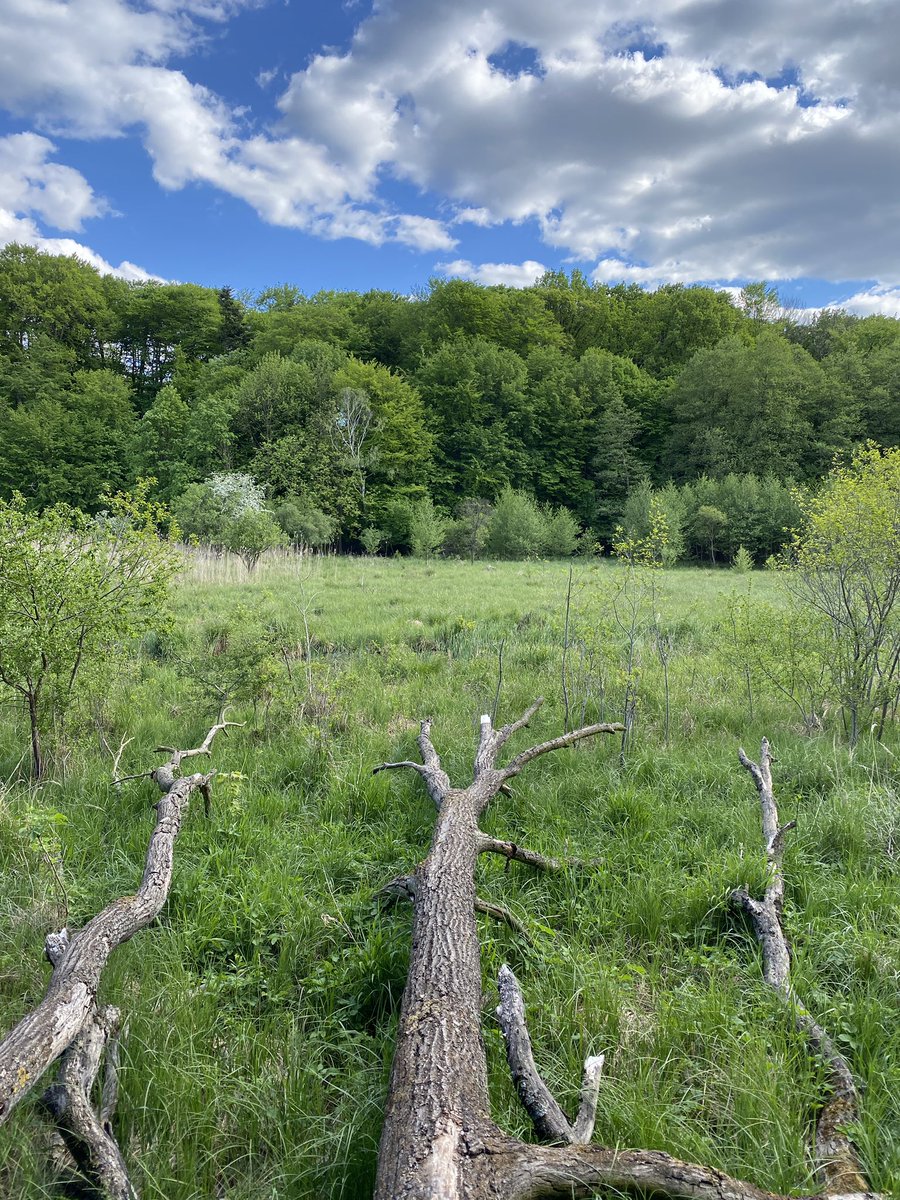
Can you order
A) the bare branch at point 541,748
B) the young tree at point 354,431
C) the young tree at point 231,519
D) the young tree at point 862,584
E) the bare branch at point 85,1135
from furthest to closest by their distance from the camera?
1. the young tree at point 354,431
2. the young tree at point 231,519
3. the young tree at point 862,584
4. the bare branch at point 541,748
5. the bare branch at point 85,1135

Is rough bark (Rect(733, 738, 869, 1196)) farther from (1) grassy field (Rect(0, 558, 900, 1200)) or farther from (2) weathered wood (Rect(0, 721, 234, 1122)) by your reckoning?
(2) weathered wood (Rect(0, 721, 234, 1122))

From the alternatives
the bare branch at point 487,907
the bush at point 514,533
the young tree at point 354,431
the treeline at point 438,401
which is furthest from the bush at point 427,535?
the bare branch at point 487,907

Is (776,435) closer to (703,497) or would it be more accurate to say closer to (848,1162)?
(703,497)

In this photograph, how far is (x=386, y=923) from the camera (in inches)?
123

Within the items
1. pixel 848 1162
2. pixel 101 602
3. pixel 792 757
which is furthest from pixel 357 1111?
pixel 792 757

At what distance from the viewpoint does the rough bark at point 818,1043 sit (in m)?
1.85

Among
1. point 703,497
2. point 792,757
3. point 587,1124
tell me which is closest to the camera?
point 587,1124

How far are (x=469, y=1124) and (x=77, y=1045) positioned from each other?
4.11 feet

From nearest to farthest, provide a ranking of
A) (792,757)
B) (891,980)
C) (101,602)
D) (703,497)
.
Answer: (891,980) → (101,602) → (792,757) → (703,497)

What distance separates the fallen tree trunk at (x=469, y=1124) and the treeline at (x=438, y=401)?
103 ft

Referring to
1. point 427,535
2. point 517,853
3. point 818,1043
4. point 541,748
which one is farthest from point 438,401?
point 818,1043

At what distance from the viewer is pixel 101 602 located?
15.8 feet

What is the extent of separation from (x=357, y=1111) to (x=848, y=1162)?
1.48m

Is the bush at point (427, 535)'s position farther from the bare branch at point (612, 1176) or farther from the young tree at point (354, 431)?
the bare branch at point (612, 1176)
